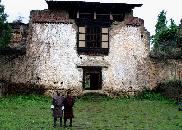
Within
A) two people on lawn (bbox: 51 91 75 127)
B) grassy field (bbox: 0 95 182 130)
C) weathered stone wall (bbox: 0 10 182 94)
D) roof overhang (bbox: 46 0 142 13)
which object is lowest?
→ grassy field (bbox: 0 95 182 130)

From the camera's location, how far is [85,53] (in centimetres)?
3089

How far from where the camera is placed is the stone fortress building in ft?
99.9

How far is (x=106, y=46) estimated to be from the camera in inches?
1223

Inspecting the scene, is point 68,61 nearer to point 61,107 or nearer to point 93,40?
point 93,40

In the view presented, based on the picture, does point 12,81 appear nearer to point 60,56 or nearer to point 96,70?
point 60,56

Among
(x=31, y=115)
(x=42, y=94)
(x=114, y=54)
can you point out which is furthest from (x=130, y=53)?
(x=31, y=115)

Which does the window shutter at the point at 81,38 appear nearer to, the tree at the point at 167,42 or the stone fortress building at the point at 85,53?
the stone fortress building at the point at 85,53

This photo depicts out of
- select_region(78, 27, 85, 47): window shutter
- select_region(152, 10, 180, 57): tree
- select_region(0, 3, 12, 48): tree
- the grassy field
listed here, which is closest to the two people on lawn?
the grassy field

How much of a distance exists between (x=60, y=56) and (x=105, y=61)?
11.3ft

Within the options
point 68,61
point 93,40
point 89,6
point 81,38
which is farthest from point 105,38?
point 68,61

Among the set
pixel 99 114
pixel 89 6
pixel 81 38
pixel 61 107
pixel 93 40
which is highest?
pixel 89 6

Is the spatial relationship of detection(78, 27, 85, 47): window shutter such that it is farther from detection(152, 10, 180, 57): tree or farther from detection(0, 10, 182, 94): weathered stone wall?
detection(152, 10, 180, 57): tree

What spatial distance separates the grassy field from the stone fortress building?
1.91 m

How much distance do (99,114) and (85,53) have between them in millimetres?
9883
